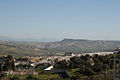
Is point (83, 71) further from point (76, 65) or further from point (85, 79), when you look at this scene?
point (76, 65)

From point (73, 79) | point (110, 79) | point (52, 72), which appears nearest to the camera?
point (110, 79)

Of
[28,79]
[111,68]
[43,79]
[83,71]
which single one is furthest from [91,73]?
[28,79]

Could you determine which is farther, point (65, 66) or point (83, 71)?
point (65, 66)

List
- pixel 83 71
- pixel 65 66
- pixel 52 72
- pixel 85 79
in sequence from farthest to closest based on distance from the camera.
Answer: pixel 65 66
pixel 52 72
pixel 83 71
pixel 85 79

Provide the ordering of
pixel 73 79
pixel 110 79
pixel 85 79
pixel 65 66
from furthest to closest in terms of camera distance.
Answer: pixel 65 66, pixel 73 79, pixel 85 79, pixel 110 79

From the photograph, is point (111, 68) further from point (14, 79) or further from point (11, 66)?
point (11, 66)

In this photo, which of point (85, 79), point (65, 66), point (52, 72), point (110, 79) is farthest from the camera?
point (65, 66)

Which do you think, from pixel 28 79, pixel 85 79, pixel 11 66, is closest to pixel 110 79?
pixel 85 79

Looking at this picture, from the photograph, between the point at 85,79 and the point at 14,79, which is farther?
the point at 14,79
